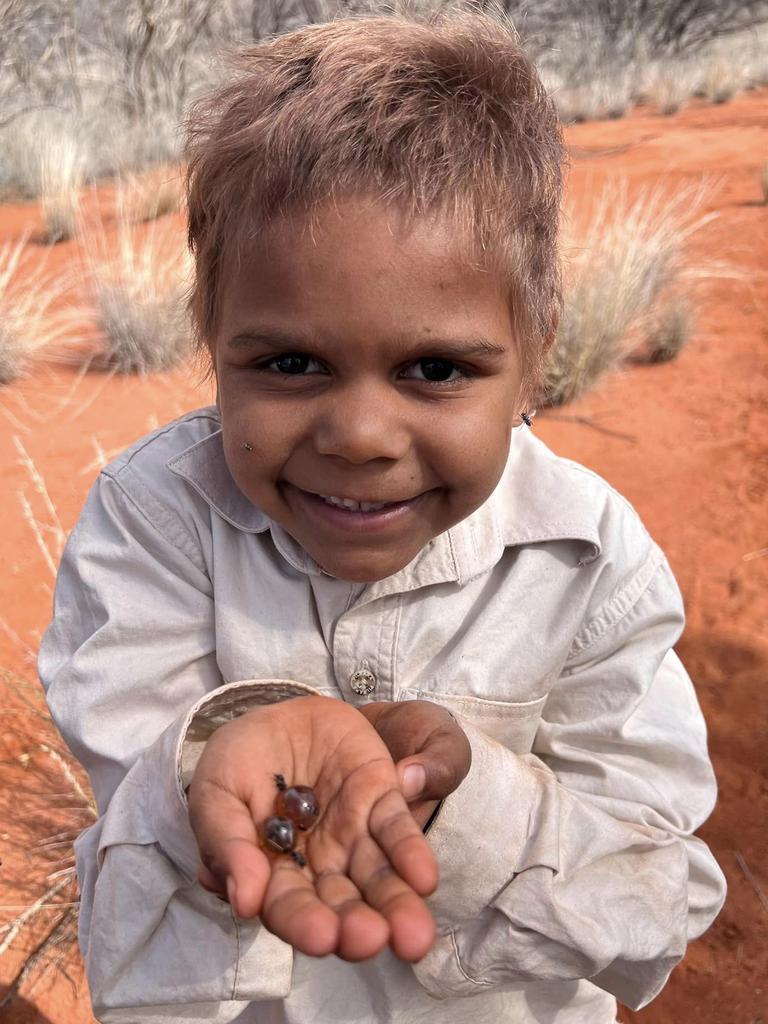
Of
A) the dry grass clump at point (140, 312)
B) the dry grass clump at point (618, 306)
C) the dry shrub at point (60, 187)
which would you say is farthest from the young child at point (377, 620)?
the dry shrub at point (60, 187)

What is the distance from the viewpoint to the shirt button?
1.41 metres

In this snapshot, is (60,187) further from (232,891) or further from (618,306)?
(232,891)

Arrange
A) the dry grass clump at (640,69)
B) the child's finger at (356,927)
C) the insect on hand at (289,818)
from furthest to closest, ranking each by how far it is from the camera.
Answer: the dry grass clump at (640,69) < the insect on hand at (289,818) < the child's finger at (356,927)

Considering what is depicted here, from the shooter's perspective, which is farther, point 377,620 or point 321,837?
point 377,620

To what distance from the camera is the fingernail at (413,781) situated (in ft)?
3.48

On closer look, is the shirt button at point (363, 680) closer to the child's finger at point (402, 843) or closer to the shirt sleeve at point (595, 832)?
the shirt sleeve at point (595, 832)

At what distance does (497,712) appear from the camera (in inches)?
56.8

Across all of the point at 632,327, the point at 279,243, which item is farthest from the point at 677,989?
the point at 632,327

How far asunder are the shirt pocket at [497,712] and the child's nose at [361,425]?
1.45 ft

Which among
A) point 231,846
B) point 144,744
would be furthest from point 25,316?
point 231,846

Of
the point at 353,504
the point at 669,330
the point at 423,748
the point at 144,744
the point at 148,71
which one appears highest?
the point at 353,504

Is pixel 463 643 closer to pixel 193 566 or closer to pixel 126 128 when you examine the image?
pixel 193 566

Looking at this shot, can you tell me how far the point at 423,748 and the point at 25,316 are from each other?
184 inches

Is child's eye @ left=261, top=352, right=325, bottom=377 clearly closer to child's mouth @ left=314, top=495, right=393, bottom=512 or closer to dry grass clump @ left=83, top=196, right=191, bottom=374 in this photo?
child's mouth @ left=314, top=495, right=393, bottom=512
